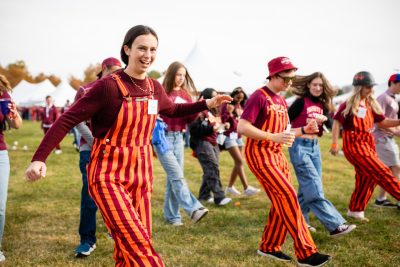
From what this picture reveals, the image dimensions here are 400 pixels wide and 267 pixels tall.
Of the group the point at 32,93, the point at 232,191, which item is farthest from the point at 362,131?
the point at 32,93

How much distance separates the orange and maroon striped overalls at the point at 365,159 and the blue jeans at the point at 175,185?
242cm

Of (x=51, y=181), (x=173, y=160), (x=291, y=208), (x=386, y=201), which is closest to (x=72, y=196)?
(x=51, y=181)

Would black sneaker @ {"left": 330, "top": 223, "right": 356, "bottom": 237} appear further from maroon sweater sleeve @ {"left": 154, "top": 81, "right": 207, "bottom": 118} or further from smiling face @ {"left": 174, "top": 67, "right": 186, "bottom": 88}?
smiling face @ {"left": 174, "top": 67, "right": 186, "bottom": 88}

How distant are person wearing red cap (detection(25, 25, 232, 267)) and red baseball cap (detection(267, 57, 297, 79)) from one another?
158cm

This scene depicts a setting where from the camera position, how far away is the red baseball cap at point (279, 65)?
4.10m

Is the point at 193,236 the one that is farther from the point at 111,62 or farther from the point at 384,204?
the point at 384,204

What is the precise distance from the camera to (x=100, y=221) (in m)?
6.12

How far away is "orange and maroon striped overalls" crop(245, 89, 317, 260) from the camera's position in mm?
3842

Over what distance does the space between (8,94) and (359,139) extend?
4.72m

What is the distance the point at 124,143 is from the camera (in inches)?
112

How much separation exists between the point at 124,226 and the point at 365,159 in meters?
4.14

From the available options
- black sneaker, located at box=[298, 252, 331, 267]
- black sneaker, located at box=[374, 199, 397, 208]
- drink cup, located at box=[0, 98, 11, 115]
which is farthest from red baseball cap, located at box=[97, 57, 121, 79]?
black sneaker, located at box=[374, 199, 397, 208]

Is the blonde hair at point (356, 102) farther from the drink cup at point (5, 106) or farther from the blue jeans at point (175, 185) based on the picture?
the drink cup at point (5, 106)

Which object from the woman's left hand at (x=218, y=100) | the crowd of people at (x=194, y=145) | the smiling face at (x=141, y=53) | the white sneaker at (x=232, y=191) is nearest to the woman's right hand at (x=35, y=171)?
the crowd of people at (x=194, y=145)
